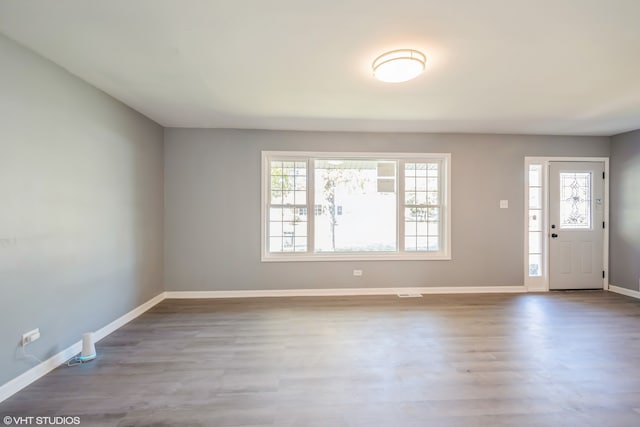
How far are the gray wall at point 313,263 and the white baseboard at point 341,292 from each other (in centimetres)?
7

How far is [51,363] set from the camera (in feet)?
7.54

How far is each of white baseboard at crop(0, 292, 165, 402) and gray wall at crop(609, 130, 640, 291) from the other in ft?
23.1

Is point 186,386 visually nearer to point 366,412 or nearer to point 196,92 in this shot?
point 366,412

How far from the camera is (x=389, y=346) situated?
8.79ft

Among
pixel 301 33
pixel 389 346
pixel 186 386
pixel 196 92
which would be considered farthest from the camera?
pixel 196 92

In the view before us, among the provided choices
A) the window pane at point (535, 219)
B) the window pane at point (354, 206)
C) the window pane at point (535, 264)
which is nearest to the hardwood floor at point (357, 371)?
the window pane at point (535, 264)

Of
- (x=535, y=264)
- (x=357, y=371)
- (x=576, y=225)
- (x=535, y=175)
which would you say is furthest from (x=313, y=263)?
(x=576, y=225)

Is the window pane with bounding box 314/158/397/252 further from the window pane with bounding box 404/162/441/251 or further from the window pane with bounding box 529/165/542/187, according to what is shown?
the window pane with bounding box 529/165/542/187

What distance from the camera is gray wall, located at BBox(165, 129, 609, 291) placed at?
13.7 ft

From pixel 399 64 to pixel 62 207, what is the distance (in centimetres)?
307

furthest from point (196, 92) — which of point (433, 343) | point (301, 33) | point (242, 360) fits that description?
point (433, 343)

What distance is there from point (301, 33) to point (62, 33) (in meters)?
1.65

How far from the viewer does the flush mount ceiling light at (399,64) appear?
211 cm

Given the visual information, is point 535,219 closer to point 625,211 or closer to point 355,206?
point 625,211
